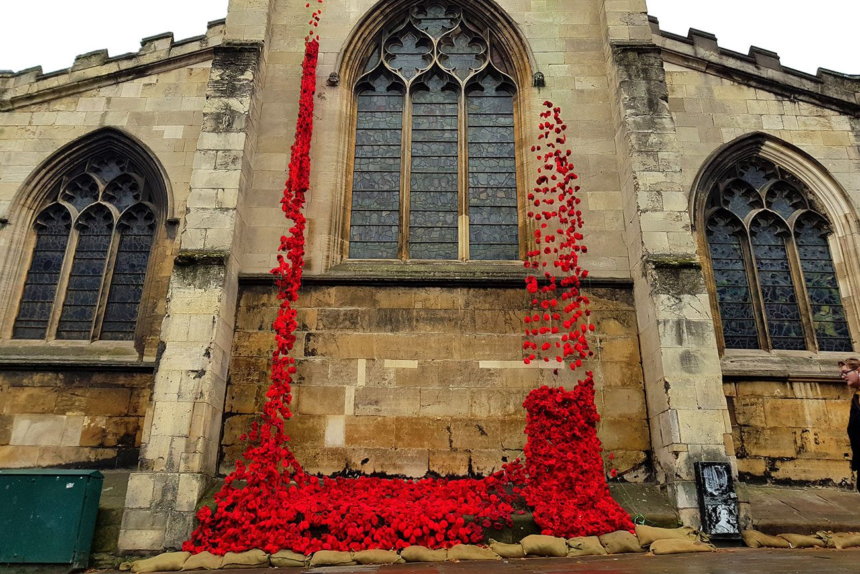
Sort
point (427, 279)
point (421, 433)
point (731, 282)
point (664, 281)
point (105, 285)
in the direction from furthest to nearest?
1. point (731, 282)
2. point (105, 285)
3. point (427, 279)
4. point (421, 433)
5. point (664, 281)

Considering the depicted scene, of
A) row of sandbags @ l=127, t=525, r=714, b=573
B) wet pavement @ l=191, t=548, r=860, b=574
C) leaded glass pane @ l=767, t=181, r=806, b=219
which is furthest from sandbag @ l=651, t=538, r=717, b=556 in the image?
leaded glass pane @ l=767, t=181, r=806, b=219

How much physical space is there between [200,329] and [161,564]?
8.45 feet

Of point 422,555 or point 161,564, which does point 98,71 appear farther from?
point 422,555

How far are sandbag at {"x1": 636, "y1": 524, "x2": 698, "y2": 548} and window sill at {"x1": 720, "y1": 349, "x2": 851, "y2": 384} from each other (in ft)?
10.1

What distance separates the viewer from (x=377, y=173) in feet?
30.9

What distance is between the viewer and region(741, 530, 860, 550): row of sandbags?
6.17 m

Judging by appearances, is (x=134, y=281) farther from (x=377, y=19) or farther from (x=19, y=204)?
(x=377, y=19)

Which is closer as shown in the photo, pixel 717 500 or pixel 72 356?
pixel 717 500

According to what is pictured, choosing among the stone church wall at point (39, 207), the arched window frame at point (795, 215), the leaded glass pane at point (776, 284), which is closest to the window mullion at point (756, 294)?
the arched window frame at point (795, 215)

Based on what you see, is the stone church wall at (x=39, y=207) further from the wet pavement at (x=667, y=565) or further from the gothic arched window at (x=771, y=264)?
the gothic arched window at (x=771, y=264)

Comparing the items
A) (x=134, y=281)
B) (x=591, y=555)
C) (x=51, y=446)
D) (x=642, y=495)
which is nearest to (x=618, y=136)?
(x=642, y=495)

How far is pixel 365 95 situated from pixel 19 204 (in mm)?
6090

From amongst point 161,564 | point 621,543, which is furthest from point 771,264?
point 161,564

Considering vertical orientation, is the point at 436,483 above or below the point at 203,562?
above
